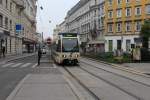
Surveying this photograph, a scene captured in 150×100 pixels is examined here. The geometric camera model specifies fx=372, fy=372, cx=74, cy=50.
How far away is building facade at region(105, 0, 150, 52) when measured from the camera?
7850 centimetres

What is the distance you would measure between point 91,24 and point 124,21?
944 inches

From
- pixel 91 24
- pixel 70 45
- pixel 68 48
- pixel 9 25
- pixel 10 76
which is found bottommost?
pixel 10 76

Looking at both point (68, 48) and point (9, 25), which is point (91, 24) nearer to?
point (9, 25)

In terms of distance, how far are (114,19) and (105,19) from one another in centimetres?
383

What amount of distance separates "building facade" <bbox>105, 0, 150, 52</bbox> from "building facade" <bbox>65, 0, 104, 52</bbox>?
16.3ft

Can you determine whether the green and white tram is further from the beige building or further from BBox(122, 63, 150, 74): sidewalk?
the beige building

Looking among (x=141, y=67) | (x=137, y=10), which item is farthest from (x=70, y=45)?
(x=137, y=10)

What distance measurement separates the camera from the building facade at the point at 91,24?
307ft

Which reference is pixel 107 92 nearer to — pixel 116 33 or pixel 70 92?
pixel 70 92

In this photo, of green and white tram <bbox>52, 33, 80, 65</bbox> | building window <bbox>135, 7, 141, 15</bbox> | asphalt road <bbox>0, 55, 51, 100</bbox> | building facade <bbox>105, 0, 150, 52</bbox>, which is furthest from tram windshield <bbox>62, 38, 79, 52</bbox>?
building window <bbox>135, 7, 141, 15</bbox>

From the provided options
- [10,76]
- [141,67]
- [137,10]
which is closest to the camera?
[10,76]

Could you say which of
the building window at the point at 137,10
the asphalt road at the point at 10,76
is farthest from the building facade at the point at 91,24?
the asphalt road at the point at 10,76

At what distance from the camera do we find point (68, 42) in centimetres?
3359

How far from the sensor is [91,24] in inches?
4146
